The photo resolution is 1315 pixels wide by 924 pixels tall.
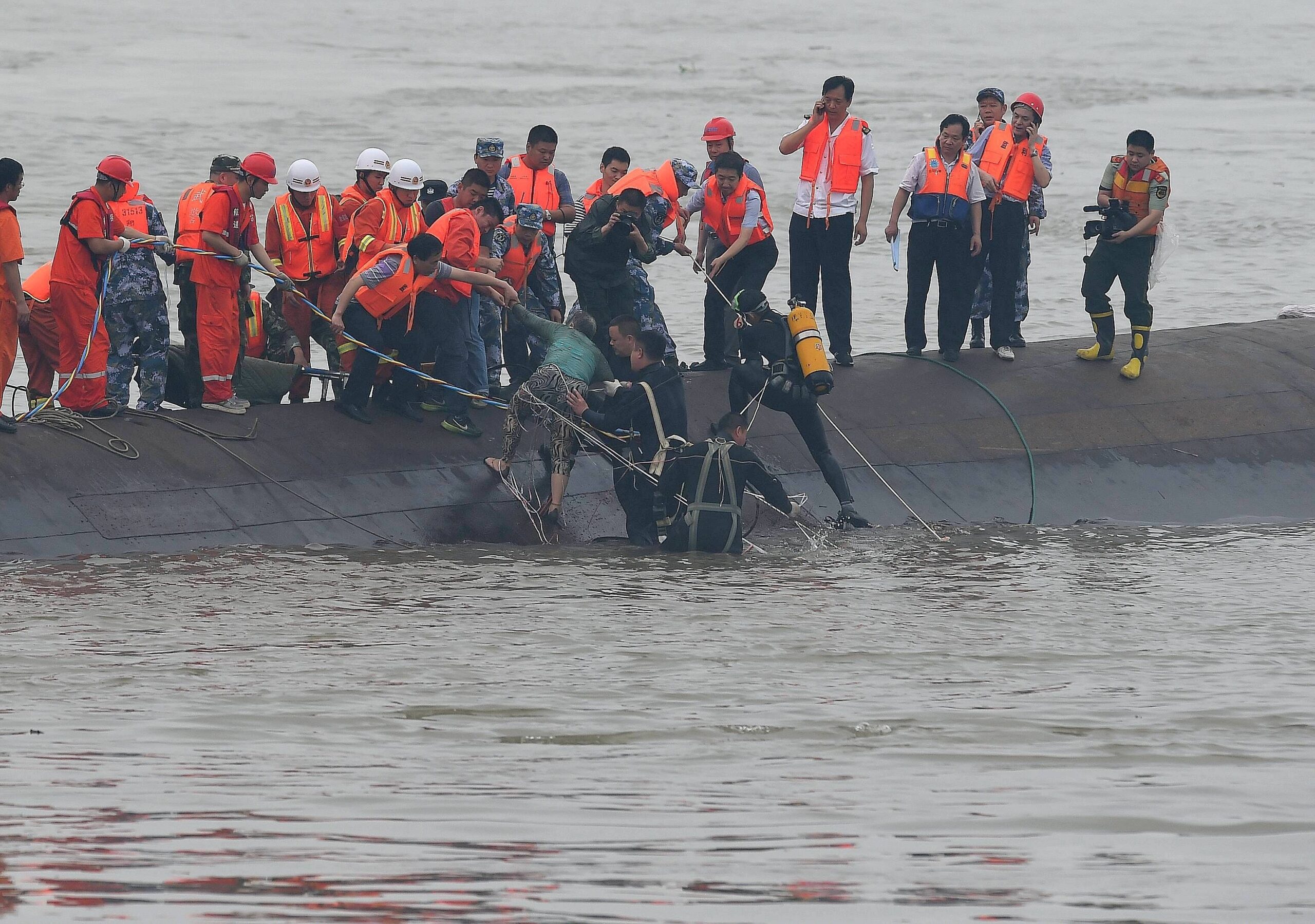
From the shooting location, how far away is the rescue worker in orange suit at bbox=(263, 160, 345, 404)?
15.2m

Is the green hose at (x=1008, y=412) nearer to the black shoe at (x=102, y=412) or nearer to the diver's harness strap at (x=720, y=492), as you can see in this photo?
the diver's harness strap at (x=720, y=492)

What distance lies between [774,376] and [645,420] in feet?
3.95

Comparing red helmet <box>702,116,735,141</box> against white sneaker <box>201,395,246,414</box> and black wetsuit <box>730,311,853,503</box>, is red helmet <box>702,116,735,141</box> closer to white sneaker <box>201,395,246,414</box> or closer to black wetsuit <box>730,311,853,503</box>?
black wetsuit <box>730,311,853,503</box>

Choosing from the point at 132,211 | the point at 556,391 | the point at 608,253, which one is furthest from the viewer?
the point at 608,253

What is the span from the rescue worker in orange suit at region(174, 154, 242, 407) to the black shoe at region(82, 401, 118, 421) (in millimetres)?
821

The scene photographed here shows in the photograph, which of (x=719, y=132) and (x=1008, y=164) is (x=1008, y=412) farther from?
(x=719, y=132)

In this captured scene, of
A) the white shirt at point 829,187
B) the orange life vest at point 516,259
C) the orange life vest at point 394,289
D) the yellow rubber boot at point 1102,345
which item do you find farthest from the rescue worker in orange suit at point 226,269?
the yellow rubber boot at point 1102,345

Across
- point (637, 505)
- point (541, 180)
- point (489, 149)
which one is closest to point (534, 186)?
point (541, 180)

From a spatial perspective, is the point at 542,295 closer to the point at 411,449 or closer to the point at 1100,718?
the point at 411,449

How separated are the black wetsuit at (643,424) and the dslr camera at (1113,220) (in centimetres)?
499

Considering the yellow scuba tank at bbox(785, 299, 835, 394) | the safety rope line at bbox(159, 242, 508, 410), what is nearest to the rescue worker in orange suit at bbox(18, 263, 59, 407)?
the safety rope line at bbox(159, 242, 508, 410)

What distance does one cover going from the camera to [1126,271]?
17172mm

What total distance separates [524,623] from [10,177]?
5.59 metres

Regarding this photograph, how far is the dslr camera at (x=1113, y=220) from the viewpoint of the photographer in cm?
1697
